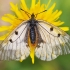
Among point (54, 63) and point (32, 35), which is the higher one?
point (32, 35)

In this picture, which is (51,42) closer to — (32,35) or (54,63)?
(32,35)

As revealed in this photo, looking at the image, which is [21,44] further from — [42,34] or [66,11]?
[66,11]

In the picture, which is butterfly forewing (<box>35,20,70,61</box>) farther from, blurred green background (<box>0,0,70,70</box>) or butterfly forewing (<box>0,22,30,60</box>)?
blurred green background (<box>0,0,70,70</box>)

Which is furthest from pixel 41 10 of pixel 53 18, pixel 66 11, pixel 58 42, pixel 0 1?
pixel 0 1

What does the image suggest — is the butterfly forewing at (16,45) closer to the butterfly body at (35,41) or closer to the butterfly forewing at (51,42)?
the butterfly body at (35,41)

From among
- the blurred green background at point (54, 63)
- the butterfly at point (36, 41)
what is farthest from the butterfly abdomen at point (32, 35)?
the blurred green background at point (54, 63)

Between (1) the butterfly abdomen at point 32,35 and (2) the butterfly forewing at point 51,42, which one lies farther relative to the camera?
(1) the butterfly abdomen at point 32,35

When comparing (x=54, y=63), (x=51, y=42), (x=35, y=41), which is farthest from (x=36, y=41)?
(x=54, y=63)

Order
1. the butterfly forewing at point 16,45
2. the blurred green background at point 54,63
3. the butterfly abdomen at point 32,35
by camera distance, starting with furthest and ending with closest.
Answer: the blurred green background at point 54,63 < the butterfly abdomen at point 32,35 < the butterfly forewing at point 16,45

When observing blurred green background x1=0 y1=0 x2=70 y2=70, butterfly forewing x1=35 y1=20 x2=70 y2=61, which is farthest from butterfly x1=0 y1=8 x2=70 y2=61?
blurred green background x1=0 y1=0 x2=70 y2=70
